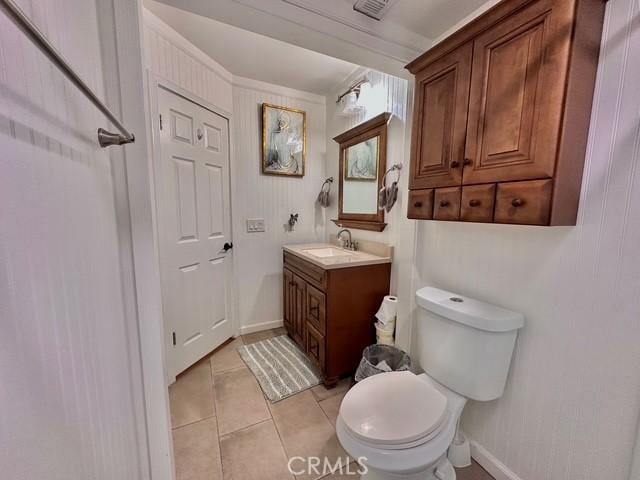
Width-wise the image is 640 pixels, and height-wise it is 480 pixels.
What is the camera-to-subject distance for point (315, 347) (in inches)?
75.2

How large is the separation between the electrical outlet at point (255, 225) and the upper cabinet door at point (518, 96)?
185 centimetres

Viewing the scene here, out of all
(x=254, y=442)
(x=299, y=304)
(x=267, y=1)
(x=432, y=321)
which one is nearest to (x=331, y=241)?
(x=299, y=304)

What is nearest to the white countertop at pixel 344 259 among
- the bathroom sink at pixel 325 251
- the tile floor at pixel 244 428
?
the bathroom sink at pixel 325 251

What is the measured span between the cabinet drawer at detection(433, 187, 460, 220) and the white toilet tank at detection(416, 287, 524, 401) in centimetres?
40

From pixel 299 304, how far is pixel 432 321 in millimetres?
1156

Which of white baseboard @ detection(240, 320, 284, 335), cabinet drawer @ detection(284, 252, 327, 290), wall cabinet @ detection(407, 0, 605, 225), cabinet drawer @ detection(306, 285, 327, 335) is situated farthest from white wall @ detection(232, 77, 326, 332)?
wall cabinet @ detection(407, 0, 605, 225)

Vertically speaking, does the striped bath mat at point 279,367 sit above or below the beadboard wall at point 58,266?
below

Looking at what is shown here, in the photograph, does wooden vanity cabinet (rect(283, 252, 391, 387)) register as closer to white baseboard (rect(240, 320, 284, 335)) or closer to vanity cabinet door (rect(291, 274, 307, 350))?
vanity cabinet door (rect(291, 274, 307, 350))

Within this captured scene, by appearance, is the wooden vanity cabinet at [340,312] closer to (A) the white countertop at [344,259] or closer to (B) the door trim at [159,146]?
(A) the white countertop at [344,259]

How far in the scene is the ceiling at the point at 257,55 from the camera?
62.5 inches

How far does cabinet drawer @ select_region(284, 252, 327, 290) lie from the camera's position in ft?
5.69

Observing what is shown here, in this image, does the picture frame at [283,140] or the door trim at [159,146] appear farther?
the picture frame at [283,140]

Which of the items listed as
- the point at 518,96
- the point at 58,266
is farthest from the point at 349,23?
the point at 58,266

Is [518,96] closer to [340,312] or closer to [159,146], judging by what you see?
[340,312]
